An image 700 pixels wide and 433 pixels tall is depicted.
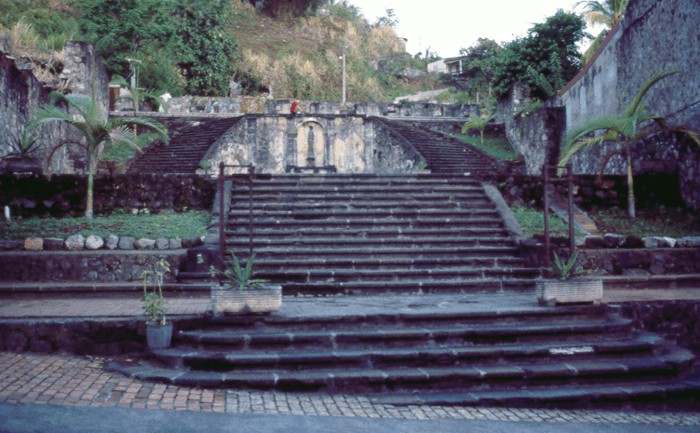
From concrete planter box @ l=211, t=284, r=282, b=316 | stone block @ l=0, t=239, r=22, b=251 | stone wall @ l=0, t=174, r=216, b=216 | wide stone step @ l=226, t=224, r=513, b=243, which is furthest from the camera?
stone wall @ l=0, t=174, r=216, b=216

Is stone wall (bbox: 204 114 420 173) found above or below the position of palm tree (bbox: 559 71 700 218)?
above

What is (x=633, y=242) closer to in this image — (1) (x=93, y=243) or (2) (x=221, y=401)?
(2) (x=221, y=401)

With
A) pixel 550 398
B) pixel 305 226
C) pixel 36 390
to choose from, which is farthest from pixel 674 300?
pixel 36 390

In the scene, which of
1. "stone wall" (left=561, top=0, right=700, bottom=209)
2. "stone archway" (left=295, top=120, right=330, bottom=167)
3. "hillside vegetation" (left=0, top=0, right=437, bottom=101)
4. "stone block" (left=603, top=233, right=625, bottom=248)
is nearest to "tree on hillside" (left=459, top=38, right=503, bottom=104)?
"hillside vegetation" (left=0, top=0, right=437, bottom=101)

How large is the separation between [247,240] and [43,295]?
9.63 feet

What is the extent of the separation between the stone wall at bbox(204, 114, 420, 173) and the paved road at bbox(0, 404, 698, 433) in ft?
50.1

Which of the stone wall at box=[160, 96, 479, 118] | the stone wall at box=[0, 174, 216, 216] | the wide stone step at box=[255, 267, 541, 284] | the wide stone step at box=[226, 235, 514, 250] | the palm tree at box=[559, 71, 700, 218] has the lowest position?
the wide stone step at box=[255, 267, 541, 284]

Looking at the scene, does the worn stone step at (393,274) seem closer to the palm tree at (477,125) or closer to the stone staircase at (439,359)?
the stone staircase at (439,359)

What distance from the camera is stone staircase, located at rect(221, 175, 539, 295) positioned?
8.50 m

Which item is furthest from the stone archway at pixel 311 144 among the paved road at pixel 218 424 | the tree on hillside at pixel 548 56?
the paved road at pixel 218 424

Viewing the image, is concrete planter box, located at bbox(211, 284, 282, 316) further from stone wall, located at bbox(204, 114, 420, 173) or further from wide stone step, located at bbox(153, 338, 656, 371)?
stone wall, located at bbox(204, 114, 420, 173)

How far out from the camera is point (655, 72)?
1260cm

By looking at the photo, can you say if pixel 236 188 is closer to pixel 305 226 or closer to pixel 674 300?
pixel 305 226

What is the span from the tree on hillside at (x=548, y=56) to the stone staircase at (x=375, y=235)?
12909 mm
